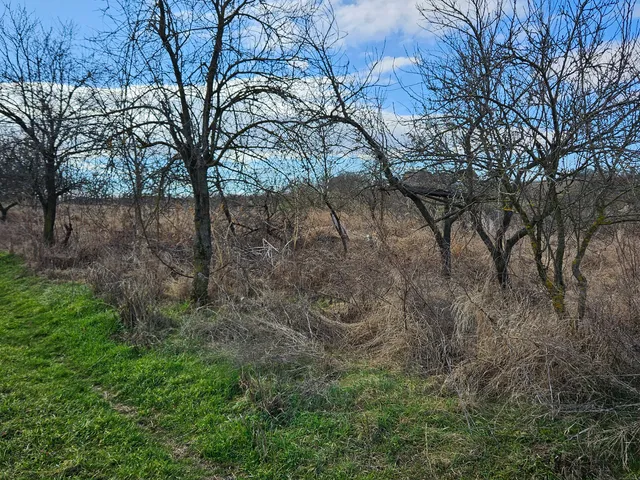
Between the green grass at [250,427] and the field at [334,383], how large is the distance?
2cm

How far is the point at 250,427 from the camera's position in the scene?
3.70 meters

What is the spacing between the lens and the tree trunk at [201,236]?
7230 millimetres

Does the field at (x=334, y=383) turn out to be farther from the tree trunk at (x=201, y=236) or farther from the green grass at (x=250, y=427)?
the tree trunk at (x=201, y=236)

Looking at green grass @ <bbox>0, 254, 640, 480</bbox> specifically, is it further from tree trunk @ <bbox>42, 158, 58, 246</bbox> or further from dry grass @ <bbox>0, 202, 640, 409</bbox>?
tree trunk @ <bbox>42, 158, 58, 246</bbox>

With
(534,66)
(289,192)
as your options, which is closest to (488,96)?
(534,66)

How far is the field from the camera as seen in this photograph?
10.8ft

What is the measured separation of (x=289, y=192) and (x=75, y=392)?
5302 mm

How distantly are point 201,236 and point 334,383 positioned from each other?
3.95 meters

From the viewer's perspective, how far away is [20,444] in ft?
11.8

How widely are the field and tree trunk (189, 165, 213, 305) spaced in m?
0.29

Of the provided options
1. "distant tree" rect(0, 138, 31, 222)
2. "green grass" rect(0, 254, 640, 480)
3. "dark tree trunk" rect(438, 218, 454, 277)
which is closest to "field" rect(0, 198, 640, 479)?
"green grass" rect(0, 254, 640, 480)

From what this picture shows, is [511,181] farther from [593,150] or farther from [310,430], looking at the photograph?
[310,430]

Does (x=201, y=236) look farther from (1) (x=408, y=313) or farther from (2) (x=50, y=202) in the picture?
(2) (x=50, y=202)

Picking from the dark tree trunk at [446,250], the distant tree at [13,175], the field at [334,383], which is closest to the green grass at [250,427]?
the field at [334,383]
